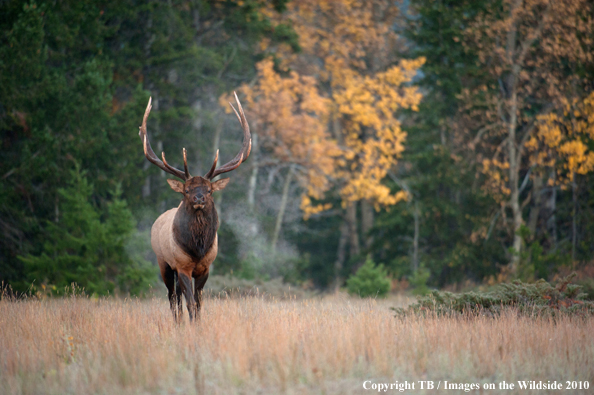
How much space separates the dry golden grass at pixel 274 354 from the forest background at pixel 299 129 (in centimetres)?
695

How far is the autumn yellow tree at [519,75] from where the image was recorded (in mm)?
16656

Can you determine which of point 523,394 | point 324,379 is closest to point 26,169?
point 324,379

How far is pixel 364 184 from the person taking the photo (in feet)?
66.4

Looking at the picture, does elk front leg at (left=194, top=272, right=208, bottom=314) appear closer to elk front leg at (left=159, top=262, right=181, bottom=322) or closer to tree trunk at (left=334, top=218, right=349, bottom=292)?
elk front leg at (left=159, top=262, right=181, bottom=322)

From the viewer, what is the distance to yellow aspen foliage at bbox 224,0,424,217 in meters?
20.2

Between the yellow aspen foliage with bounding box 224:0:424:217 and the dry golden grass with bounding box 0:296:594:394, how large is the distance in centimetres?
1307

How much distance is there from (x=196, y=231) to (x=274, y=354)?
2.33 meters

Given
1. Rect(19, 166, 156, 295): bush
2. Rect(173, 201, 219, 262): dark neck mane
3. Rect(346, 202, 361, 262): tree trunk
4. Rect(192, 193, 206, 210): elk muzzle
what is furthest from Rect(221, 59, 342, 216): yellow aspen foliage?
Rect(192, 193, 206, 210): elk muzzle

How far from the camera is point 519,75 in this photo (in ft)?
57.3

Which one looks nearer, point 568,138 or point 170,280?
point 170,280

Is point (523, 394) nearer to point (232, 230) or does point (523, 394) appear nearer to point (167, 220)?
point (167, 220)

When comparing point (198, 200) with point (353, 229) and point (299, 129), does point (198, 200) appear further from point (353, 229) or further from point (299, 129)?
point (353, 229)

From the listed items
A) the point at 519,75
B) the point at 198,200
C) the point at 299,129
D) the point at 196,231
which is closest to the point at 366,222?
the point at 299,129

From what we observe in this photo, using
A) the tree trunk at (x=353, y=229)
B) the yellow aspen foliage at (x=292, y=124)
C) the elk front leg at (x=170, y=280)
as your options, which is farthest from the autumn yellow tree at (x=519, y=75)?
the elk front leg at (x=170, y=280)
